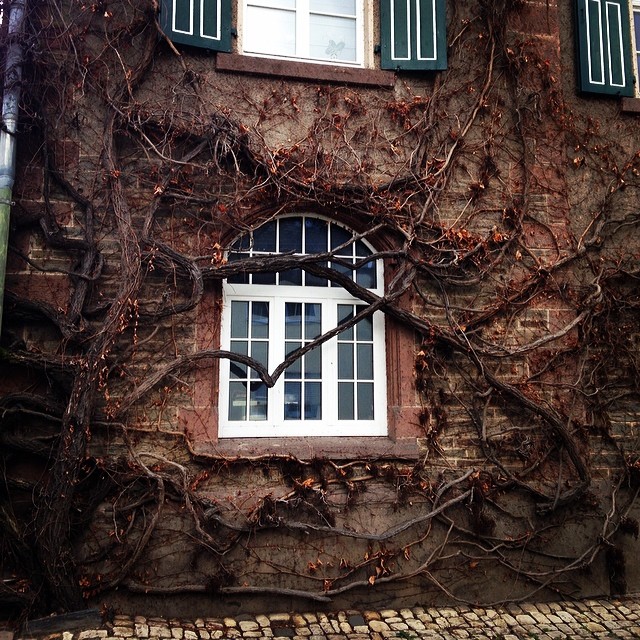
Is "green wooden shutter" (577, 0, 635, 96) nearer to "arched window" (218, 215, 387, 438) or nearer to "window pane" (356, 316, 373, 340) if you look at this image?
"arched window" (218, 215, 387, 438)

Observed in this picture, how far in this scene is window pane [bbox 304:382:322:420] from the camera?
5684 millimetres

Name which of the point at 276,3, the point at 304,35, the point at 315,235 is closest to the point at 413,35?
the point at 304,35

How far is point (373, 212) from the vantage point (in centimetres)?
574

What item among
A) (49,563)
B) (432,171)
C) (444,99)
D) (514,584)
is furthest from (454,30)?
(49,563)

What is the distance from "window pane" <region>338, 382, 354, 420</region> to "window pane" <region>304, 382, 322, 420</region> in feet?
0.60

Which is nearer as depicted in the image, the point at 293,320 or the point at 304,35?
the point at 293,320

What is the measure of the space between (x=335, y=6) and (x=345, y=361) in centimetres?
344

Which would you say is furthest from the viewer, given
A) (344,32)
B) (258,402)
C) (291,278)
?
(344,32)

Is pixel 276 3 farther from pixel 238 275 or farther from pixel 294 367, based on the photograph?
pixel 294 367

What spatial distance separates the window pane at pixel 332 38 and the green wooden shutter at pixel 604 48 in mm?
2274

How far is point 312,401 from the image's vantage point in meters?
5.71

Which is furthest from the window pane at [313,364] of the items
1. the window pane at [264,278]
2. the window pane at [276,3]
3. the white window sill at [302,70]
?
the window pane at [276,3]

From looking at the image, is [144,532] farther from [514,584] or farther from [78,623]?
[514,584]

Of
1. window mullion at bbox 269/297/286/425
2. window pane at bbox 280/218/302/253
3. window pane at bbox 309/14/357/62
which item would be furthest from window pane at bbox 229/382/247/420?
window pane at bbox 309/14/357/62
